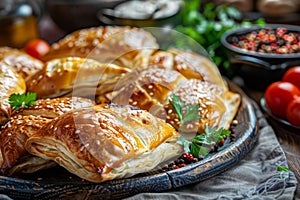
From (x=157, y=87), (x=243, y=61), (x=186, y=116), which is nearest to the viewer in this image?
(x=186, y=116)

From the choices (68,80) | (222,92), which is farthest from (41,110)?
(222,92)

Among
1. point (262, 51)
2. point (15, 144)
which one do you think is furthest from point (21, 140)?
point (262, 51)

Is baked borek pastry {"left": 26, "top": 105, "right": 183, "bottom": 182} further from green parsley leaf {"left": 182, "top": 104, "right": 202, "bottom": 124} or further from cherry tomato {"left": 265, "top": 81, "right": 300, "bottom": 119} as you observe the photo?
cherry tomato {"left": 265, "top": 81, "right": 300, "bottom": 119}

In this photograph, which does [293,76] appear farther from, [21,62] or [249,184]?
[21,62]

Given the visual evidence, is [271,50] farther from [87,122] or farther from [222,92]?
[87,122]

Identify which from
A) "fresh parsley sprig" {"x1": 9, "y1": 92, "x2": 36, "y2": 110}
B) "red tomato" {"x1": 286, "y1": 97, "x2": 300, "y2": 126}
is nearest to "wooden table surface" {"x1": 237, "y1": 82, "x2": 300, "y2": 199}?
"red tomato" {"x1": 286, "y1": 97, "x2": 300, "y2": 126}

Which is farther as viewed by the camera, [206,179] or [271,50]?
[271,50]
